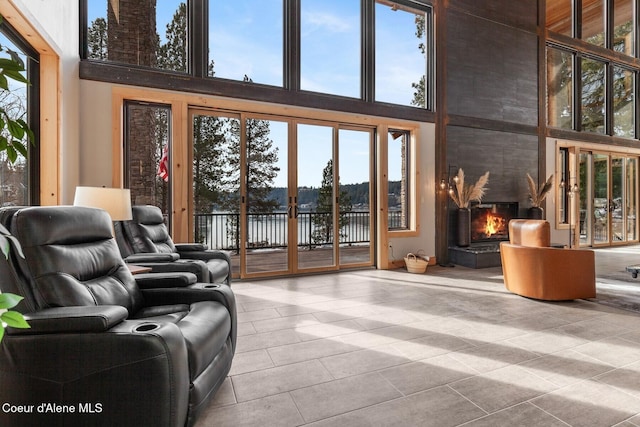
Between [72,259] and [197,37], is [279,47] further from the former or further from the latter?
[72,259]

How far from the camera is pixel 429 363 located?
2.46 meters

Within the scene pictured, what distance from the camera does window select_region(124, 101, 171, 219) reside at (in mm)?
4688

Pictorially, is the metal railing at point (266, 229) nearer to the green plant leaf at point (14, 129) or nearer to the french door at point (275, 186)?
the french door at point (275, 186)

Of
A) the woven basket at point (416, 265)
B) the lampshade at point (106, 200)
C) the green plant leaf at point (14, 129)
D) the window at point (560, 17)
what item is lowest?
the woven basket at point (416, 265)

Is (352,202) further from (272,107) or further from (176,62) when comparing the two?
(176,62)

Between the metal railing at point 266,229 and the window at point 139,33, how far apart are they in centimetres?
225

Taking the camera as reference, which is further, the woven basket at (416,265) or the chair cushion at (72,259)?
the woven basket at (416,265)

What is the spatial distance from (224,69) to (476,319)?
463 cm

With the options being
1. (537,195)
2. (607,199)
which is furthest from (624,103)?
(537,195)

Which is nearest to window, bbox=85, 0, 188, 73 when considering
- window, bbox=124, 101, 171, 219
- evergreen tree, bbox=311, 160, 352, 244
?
window, bbox=124, 101, 171, 219

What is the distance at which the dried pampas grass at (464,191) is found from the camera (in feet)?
20.9

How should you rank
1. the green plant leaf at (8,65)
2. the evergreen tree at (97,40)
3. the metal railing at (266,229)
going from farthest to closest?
the metal railing at (266,229) → the evergreen tree at (97,40) → the green plant leaf at (8,65)

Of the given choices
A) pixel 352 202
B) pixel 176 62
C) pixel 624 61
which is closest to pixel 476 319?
pixel 352 202

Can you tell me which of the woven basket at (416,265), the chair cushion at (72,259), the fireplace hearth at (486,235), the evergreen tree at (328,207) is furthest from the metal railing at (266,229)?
the chair cushion at (72,259)
